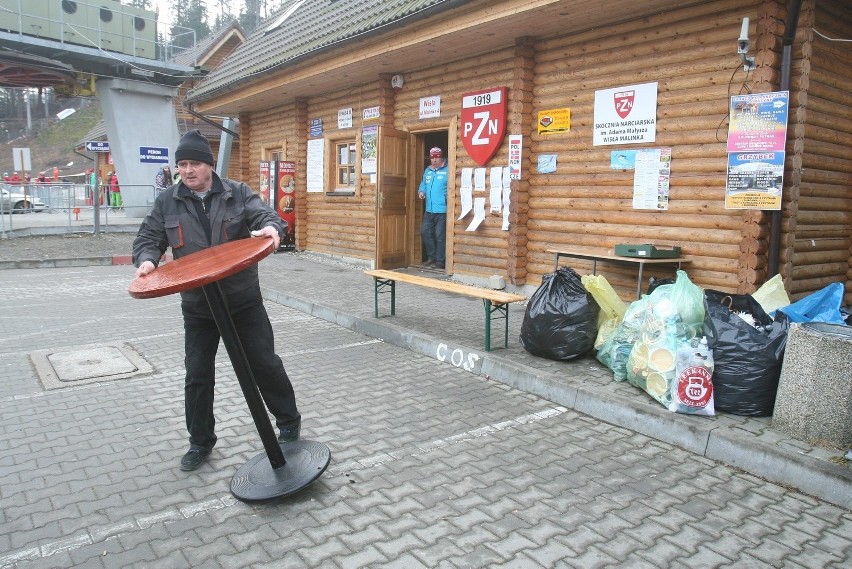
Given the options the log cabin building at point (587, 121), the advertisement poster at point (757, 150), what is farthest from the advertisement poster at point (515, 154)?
the advertisement poster at point (757, 150)

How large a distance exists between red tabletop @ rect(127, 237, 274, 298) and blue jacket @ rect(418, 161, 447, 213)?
7189mm

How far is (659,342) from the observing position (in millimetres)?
4457

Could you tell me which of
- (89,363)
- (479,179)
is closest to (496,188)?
(479,179)

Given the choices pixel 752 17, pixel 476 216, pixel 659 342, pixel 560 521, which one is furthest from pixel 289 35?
pixel 560 521

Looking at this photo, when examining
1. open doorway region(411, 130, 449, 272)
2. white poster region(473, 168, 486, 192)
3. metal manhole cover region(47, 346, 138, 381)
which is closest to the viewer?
metal manhole cover region(47, 346, 138, 381)

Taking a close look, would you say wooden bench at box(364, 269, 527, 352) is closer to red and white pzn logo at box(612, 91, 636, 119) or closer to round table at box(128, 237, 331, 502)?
round table at box(128, 237, 331, 502)

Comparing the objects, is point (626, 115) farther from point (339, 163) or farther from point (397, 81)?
point (339, 163)

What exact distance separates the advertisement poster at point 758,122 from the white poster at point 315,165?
29.4 ft

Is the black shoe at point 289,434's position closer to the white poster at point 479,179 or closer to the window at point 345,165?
the white poster at point 479,179

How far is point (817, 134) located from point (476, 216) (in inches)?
176

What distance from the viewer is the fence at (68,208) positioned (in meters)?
17.8

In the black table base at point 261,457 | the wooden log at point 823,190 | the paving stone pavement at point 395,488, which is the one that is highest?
the wooden log at point 823,190

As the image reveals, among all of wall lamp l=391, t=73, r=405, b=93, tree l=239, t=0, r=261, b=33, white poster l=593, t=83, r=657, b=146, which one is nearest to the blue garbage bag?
white poster l=593, t=83, r=657, b=146

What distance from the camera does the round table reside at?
2.71 meters
